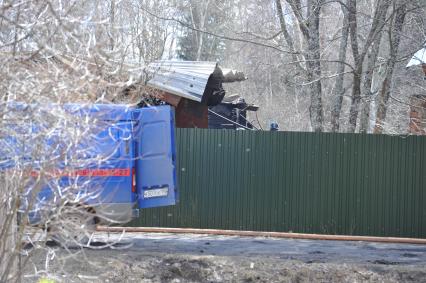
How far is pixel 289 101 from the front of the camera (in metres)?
43.4

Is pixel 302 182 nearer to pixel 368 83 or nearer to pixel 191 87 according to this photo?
pixel 368 83

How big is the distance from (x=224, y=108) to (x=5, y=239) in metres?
18.8

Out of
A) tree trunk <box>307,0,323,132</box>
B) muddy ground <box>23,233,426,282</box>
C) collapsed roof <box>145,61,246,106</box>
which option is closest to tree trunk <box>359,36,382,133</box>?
tree trunk <box>307,0,323,132</box>

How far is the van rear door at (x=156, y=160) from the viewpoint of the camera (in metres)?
12.5

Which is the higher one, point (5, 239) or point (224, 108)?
point (224, 108)

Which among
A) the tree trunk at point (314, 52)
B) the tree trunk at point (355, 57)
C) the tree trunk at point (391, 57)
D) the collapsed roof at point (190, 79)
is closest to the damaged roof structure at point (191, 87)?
the collapsed roof at point (190, 79)

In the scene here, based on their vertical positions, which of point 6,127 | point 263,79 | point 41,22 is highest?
point 263,79

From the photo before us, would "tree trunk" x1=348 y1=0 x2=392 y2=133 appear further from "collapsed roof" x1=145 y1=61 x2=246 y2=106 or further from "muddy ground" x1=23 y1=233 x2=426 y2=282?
"muddy ground" x1=23 y1=233 x2=426 y2=282

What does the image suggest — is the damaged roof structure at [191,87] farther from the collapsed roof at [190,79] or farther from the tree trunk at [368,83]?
the tree trunk at [368,83]

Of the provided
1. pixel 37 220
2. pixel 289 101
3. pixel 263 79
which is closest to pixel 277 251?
pixel 37 220

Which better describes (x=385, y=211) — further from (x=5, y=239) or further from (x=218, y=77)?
(x=5, y=239)

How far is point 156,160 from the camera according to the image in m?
12.8

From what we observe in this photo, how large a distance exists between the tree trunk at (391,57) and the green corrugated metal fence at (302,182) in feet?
4.00

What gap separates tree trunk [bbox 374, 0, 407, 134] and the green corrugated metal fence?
1.22 meters
